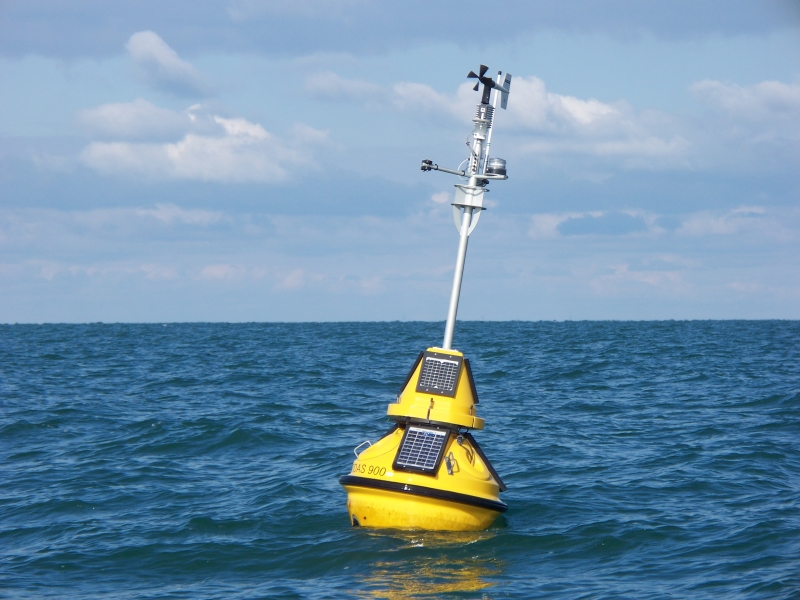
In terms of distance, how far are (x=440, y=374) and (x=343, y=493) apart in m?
3.46

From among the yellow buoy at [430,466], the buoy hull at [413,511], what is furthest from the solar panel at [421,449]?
the buoy hull at [413,511]

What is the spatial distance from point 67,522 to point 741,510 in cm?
979

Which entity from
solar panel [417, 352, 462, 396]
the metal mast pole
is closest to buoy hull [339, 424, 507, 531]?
solar panel [417, 352, 462, 396]

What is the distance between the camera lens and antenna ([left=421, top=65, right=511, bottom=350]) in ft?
40.4

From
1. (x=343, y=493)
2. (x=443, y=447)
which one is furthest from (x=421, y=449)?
(x=343, y=493)

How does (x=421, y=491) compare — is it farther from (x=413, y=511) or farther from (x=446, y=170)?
(x=446, y=170)

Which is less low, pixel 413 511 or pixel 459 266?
pixel 459 266

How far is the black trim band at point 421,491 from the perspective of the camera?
11.2m

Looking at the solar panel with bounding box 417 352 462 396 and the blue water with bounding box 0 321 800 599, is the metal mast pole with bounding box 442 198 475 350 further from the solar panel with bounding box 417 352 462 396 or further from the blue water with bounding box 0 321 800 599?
the blue water with bounding box 0 321 800 599

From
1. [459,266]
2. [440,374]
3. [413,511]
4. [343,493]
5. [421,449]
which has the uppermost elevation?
[459,266]

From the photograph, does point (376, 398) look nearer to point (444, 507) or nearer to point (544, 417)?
point (544, 417)

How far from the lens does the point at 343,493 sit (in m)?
14.4

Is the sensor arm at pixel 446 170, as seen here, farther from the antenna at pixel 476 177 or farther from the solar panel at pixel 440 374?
the solar panel at pixel 440 374

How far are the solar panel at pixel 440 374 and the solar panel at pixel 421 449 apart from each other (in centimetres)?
54
